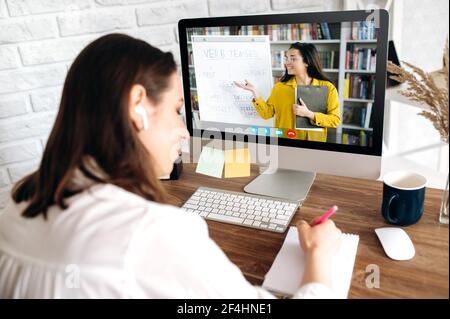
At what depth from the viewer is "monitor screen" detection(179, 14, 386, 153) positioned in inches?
37.9

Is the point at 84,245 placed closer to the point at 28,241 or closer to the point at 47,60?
the point at 28,241

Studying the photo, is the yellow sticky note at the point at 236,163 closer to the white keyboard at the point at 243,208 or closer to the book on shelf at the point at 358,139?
the white keyboard at the point at 243,208

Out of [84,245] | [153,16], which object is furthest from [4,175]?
[84,245]

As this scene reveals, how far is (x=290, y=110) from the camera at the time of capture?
107 cm

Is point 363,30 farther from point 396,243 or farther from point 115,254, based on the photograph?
point 115,254

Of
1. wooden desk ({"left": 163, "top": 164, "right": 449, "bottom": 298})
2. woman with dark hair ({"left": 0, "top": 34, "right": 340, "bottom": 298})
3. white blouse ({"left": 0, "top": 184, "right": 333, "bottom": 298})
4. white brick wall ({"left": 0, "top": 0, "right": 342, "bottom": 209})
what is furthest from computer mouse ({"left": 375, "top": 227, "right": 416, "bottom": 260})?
white brick wall ({"left": 0, "top": 0, "right": 342, "bottom": 209})

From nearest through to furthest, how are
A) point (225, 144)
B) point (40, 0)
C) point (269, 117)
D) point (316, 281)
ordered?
point (316, 281) → point (269, 117) → point (225, 144) → point (40, 0)

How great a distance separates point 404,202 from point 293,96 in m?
0.35

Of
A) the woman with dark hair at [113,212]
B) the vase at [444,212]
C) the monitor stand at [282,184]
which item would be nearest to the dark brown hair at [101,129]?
the woman with dark hair at [113,212]

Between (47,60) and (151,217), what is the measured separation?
40.1 inches

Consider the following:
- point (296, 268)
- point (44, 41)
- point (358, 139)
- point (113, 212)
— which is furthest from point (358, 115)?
point (44, 41)

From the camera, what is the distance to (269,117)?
1114 mm

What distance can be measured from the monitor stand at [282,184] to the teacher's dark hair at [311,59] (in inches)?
12.6

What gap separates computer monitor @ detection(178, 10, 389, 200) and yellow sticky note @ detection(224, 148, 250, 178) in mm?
55
